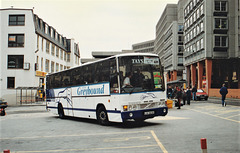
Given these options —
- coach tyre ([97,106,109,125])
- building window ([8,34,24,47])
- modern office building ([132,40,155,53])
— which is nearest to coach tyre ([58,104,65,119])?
coach tyre ([97,106,109,125])

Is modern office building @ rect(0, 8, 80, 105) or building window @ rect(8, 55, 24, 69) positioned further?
building window @ rect(8, 55, 24, 69)

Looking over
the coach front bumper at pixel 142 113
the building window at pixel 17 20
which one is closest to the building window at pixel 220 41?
the building window at pixel 17 20

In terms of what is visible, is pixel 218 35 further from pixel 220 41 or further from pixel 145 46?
pixel 145 46

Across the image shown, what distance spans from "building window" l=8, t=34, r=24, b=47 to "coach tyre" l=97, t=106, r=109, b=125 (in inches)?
1243

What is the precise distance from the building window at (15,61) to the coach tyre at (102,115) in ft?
101

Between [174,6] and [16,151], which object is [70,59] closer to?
[174,6]

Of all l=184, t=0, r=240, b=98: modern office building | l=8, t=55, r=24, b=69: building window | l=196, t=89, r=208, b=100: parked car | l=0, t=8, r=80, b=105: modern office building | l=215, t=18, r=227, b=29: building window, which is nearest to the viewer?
l=196, t=89, r=208, b=100: parked car

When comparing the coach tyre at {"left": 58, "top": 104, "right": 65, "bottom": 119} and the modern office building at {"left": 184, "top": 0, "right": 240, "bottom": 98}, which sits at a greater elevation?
the modern office building at {"left": 184, "top": 0, "right": 240, "bottom": 98}

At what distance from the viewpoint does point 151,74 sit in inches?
459

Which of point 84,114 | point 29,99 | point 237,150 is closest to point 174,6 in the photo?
point 29,99

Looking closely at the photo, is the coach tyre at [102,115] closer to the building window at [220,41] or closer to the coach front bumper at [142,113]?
the coach front bumper at [142,113]

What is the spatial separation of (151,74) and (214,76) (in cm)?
4300

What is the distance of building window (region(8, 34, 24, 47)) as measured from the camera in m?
40.2

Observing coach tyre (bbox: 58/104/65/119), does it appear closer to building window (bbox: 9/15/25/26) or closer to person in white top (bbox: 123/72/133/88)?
person in white top (bbox: 123/72/133/88)
